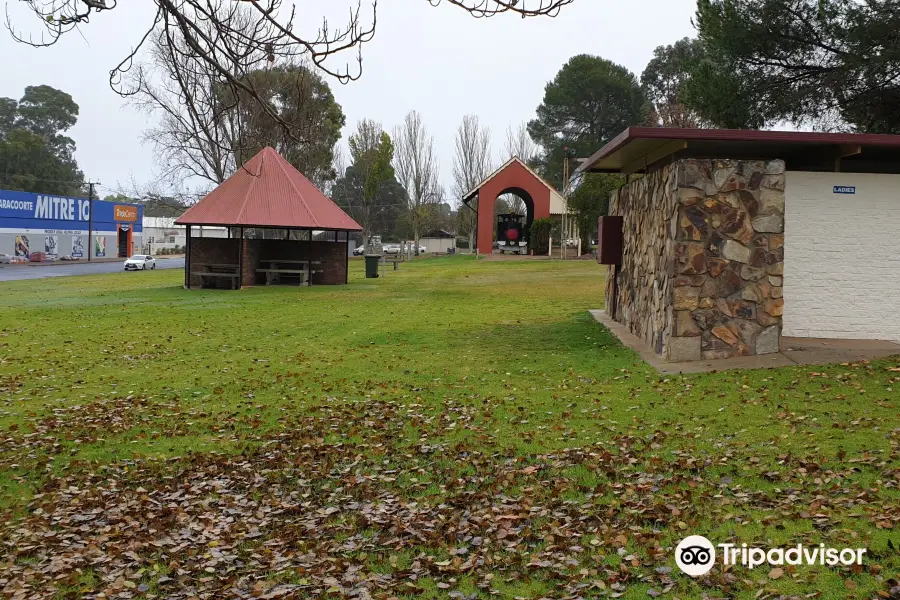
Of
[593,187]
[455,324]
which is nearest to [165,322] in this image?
[455,324]

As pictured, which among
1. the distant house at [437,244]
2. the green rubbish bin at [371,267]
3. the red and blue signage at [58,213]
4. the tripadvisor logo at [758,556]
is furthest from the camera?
the distant house at [437,244]

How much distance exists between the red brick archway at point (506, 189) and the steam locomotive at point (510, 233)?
264 centimetres

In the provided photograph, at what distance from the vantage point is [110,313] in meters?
20.9

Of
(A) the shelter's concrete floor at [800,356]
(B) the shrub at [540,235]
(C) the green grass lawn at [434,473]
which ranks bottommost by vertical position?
(C) the green grass lawn at [434,473]

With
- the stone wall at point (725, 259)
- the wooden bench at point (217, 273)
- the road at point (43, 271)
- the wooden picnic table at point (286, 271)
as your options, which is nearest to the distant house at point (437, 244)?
the road at point (43, 271)

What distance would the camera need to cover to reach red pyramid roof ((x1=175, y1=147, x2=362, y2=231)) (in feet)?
90.8

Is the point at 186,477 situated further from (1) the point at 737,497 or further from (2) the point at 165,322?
(2) the point at 165,322

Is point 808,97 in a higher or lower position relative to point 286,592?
higher

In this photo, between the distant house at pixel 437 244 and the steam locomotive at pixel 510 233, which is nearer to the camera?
the steam locomotive at pixel 510 233

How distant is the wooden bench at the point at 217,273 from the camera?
28359mm

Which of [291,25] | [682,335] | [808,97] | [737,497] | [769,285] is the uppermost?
[808,97]

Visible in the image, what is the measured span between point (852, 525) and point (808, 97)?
16.3 metres

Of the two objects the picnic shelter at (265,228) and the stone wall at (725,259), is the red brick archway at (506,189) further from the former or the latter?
the stone wall at (725,259)

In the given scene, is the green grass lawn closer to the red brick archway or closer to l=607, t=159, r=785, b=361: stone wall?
l=607, t=159, r=785, b=361: stone wall
